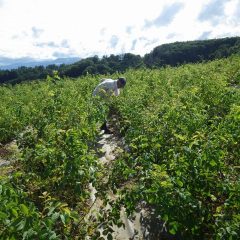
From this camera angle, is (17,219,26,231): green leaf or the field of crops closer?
(17,219,26,231): green leaf

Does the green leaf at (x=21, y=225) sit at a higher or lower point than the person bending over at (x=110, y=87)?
higher

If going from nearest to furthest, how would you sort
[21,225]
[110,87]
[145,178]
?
[21,225], [145,178], [110,87]

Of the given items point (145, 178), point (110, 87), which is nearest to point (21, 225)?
point (145, 178)

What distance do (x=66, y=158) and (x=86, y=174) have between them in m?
0.36

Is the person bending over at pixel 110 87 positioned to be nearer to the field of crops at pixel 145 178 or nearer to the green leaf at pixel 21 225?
the field of crops at pixel 145 178

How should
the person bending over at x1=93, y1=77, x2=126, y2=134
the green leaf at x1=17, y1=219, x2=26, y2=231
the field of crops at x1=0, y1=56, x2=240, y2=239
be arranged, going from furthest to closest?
1. the person bending over at x1=93, y1=77, x2=126, y2=134
2. the field of crops at x1=0, y1=56, x2=240, y2=239
3. the green leaf at x1=17, y1=219, x2=26, y2=231

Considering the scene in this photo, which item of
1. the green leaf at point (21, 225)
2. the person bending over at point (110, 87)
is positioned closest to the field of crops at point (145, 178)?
the green leaf at point (21, 225)

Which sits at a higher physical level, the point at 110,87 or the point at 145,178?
the point at 145,178

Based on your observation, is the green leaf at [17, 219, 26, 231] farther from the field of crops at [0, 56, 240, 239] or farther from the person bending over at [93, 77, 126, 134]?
the person bending over at [93, 77, 126, 134]

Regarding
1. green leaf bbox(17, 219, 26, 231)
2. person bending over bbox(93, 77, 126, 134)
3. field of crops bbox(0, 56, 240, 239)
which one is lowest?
person bending over bbox(93, 77, 126, 134)

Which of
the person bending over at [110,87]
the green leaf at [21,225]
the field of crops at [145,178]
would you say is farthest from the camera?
the person bending over at [110,87]

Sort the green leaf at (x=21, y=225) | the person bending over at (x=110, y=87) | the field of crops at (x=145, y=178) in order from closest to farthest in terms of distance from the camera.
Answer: the green leaf at (x=21, y=225) < the field of crops at (x=145, y=178) < the person bending over at (x=110, y=87)

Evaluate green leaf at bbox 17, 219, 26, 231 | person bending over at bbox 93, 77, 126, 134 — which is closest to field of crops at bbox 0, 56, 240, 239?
green leaf at bbox 17, 219, 26, 231

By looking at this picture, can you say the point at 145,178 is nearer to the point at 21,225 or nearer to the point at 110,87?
the point at 21,225
